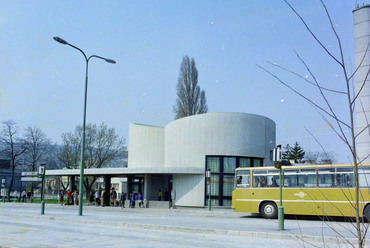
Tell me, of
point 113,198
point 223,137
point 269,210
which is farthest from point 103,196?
point 269,210

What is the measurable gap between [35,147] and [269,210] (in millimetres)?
47823

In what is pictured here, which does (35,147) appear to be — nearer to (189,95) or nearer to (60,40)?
(189,95)

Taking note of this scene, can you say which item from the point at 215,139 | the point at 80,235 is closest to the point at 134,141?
the point at 215,139

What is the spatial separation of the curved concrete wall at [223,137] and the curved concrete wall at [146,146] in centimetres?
729

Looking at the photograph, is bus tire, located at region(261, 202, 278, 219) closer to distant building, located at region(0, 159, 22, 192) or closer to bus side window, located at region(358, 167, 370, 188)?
bus side window, located at region(358, 167, 370, 188)

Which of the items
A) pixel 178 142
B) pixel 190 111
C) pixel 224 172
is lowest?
pixel 224 172

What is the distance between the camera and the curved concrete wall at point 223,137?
122ft

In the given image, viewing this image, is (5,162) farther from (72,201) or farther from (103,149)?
(72,201)

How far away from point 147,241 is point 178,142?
90.1 ft

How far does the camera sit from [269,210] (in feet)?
77.3

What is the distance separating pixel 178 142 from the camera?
39656mm

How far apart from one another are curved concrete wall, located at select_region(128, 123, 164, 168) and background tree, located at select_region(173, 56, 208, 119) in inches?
439

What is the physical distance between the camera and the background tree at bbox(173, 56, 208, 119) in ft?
192

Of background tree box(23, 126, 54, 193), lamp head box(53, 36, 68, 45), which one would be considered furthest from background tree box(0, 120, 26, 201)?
lamp head box(53, 36, 68, 45)
